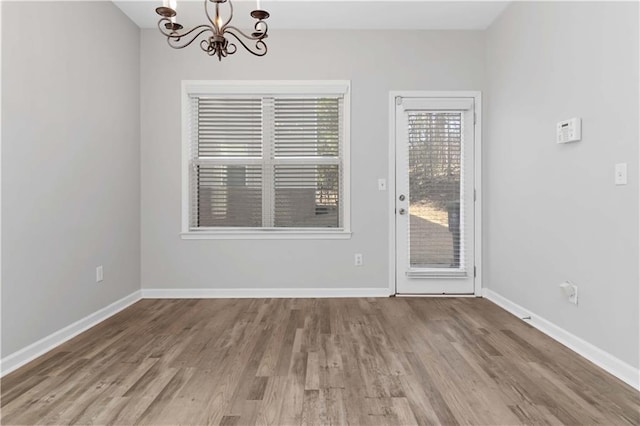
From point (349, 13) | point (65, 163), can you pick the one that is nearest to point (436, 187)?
point (349, 13)

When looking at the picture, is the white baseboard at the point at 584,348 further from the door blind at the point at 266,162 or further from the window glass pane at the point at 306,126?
the window glass pane at the point at 306,126

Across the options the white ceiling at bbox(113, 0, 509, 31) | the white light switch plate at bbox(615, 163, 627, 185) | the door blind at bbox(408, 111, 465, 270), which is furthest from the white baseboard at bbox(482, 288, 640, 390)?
the white ceiling at bbox(113, 0, 509, 31)

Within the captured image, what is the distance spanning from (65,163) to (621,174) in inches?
145

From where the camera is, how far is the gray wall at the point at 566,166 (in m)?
2.11

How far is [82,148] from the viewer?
291 cm

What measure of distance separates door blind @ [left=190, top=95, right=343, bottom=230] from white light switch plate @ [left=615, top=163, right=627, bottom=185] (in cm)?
236

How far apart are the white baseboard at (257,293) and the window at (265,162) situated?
58 centimetres

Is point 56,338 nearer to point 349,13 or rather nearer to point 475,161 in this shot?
point 349,13

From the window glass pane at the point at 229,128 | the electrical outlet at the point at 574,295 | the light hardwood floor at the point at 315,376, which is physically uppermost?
the window glass pane at the point at 229,128

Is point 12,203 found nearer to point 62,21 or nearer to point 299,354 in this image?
point 62,21

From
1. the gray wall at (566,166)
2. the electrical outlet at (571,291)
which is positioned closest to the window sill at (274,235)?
the gray wall at (566,166)

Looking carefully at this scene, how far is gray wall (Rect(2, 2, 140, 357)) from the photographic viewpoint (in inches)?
88.6

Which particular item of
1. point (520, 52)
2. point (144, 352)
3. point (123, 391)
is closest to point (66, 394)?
point (123, 391)

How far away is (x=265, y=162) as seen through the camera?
392 centimetres
